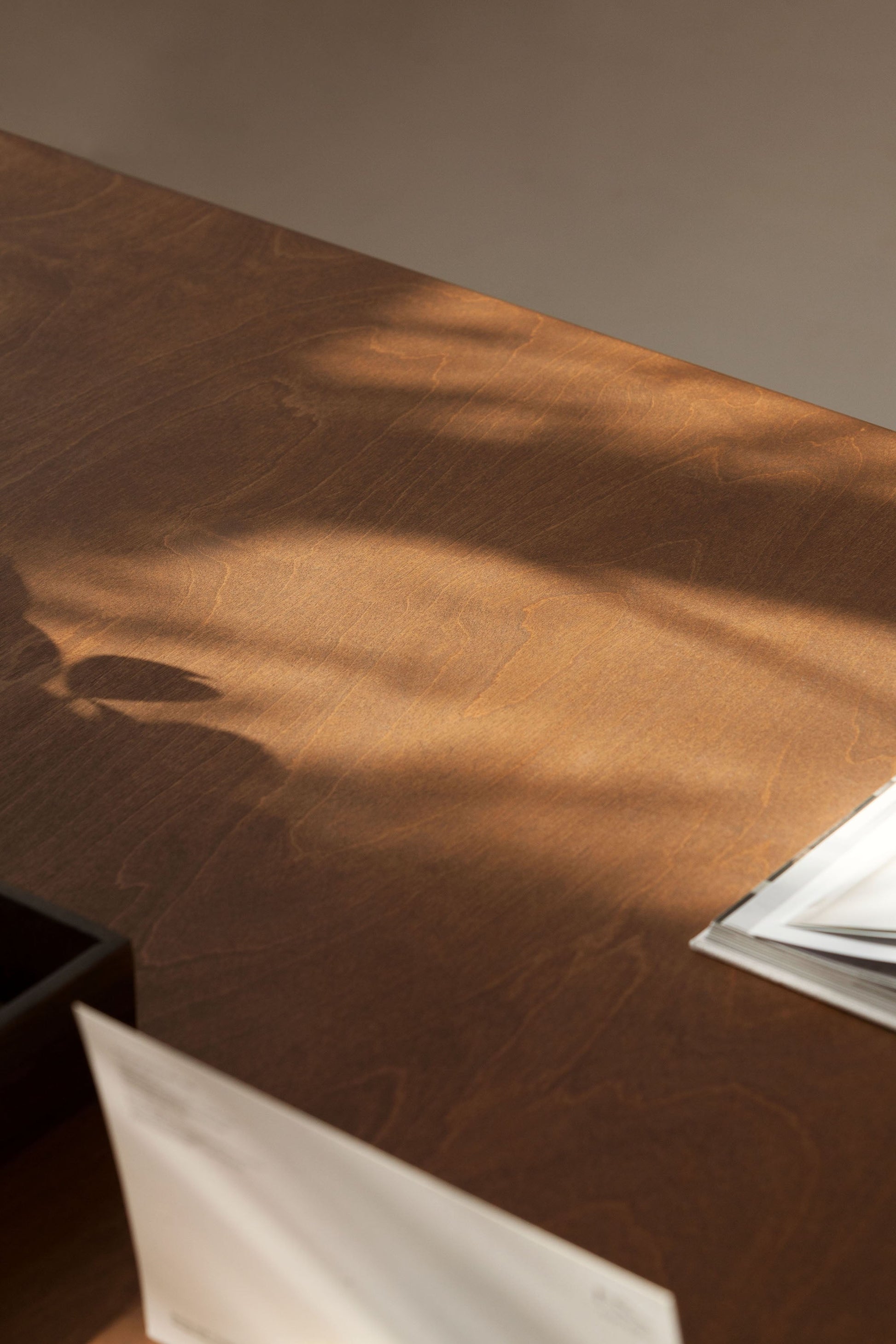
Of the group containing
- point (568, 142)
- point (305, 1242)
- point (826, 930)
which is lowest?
point (305, 1242)

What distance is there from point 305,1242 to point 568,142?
2.99m

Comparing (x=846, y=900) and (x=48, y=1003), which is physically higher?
(x=846, y=900)

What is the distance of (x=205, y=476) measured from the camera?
1.17 metres

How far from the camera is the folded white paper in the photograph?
0.48m

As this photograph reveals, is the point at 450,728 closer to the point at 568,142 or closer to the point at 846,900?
the point at 846,900

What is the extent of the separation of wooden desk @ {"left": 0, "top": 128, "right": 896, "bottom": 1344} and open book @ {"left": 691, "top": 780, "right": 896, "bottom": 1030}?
1 centimetres

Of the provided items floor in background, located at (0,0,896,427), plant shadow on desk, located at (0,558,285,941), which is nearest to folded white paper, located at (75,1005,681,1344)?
plant shadow on desk, located at (0,558,285,941)

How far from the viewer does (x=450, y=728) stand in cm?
95

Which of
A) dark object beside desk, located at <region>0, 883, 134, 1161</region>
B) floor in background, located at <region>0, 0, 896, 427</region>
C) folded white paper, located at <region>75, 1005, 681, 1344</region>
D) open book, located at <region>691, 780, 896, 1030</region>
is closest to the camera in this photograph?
folded white paper, located at <region>75, 1005, 681, 1344</region>

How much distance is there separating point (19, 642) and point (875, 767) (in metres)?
0.55

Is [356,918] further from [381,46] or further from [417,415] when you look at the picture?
[381,46]

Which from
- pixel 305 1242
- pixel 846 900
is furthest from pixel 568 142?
pixel 305 1242

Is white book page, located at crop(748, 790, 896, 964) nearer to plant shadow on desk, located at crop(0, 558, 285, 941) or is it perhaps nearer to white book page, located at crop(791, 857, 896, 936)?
white book page, located at crop(791, 857, 896, 936)

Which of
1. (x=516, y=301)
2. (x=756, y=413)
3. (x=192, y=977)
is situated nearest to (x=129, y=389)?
(x=756, y=413)
